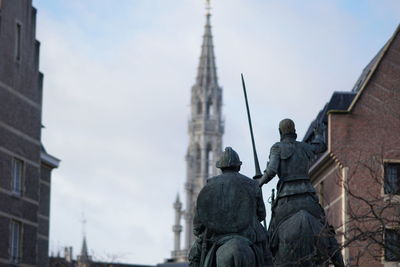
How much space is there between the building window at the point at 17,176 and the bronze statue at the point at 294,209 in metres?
42.1

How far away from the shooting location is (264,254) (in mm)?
28203

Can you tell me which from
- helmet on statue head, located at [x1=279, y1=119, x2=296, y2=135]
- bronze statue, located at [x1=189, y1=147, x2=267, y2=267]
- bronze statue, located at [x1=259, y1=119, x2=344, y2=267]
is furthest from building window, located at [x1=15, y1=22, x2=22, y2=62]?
bronze statue, located at [x1=189, y1=147, x2=267, y2=267]

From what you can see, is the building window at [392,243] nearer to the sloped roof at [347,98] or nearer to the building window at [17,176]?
the sloped roof at [347,98]

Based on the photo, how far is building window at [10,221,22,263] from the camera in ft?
235

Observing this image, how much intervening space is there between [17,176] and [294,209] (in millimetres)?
43310

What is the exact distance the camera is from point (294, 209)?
3047 centimetres

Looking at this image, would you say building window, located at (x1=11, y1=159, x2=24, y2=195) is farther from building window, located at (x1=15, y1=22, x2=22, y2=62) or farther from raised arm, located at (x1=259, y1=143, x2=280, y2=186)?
raised arm, located at (x1=259, y1=143, x2=280, y2=186)

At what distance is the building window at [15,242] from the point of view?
7169 centimetres

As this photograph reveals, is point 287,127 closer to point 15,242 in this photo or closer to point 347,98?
point 347,98

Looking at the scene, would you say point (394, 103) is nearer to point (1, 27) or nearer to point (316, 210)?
point (1, 27)

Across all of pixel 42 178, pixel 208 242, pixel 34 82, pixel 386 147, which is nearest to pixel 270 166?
pixel 208 242

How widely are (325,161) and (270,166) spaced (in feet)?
139

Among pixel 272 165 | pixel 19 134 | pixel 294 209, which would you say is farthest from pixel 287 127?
pixel 19 134

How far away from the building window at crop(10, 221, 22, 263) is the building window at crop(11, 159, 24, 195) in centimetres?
155
